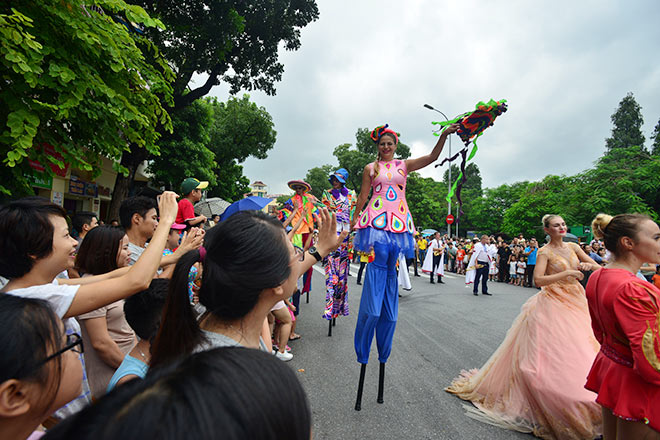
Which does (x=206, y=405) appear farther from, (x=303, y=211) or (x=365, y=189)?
(x=303, y=211)

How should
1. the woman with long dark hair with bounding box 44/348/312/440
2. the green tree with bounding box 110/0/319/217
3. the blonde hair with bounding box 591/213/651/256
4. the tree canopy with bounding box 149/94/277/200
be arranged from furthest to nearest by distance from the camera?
the tree canopy with bounding box 149/94/277/200
the green tree with bounding box 110/0/319/217
the blonde hair with bounding box 591/213/651/256
the woman with long dark hair with bounding box 44/348/312/440

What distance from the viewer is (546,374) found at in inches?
109

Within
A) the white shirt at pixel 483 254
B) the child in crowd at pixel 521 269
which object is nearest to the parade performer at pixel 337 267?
the white shirt at pixel 483 254

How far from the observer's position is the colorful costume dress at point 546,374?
2.57m

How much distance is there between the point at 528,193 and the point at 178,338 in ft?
→ 123

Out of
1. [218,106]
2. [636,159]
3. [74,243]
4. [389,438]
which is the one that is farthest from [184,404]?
[218,106]

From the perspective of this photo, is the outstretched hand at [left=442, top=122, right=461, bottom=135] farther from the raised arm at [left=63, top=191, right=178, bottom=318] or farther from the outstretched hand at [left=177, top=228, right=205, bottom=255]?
the raised arm at [left=63, top=191, right=178, bottom=318]

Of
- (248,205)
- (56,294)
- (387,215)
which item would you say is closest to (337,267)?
(248,205)

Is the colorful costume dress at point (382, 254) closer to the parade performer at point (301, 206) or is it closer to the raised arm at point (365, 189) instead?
the raised arm at point (365, 189)

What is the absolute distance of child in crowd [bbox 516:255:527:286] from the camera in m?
13.3

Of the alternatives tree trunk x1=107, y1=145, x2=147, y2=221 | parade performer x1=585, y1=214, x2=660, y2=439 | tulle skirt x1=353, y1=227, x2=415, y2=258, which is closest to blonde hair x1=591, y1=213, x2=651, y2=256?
parade performer x1=585, y1=214, x2=660, y2=439

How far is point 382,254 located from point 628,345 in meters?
1.81

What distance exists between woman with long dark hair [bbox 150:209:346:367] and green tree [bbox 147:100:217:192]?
1439cm

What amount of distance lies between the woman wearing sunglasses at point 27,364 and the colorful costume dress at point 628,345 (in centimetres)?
257
